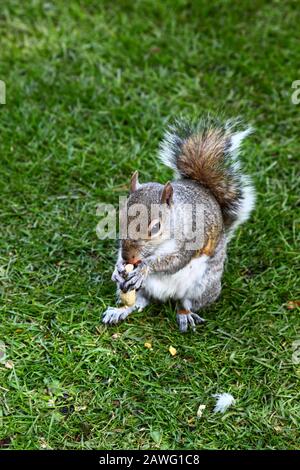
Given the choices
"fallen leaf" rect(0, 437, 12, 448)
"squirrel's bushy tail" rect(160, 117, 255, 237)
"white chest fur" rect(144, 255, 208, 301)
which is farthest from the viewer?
"squirrel's bushy tail" rect(160, 117, 255, 237)

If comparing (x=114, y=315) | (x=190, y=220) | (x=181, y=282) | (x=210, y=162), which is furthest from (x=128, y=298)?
(x=210, y=162)

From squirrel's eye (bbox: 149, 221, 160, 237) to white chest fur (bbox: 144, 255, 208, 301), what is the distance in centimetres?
26

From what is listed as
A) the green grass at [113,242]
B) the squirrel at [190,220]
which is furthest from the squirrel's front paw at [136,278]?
the green grass at [113,242]

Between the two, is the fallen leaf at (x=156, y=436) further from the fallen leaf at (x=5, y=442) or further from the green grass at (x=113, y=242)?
the fallen leaf at (x=5, y=442)

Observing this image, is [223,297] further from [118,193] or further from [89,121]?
[89,121]

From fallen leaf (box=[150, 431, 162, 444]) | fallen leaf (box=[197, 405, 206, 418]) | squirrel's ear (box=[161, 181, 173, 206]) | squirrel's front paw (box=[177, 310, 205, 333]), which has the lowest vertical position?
fallen leaf (box=[150, 431, 162, 444])

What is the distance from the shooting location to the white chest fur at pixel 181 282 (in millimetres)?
2754

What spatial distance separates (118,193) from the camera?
3.42 m

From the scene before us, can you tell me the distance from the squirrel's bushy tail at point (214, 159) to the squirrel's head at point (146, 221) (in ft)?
1.04

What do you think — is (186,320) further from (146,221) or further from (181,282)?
(146,221)

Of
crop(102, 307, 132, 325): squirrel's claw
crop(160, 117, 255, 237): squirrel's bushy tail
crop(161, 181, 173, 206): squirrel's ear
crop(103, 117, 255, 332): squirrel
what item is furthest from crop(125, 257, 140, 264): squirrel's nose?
crop(160, 117, 255, 237): squirrel's bushy tail

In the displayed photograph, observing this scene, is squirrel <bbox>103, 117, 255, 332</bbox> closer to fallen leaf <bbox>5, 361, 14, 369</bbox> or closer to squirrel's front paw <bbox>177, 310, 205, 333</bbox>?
squirrel's front paw <bbox>177, 310, 205, 333</bbox>

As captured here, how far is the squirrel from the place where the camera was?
103 inches

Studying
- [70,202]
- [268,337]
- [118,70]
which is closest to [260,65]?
[118,70]
